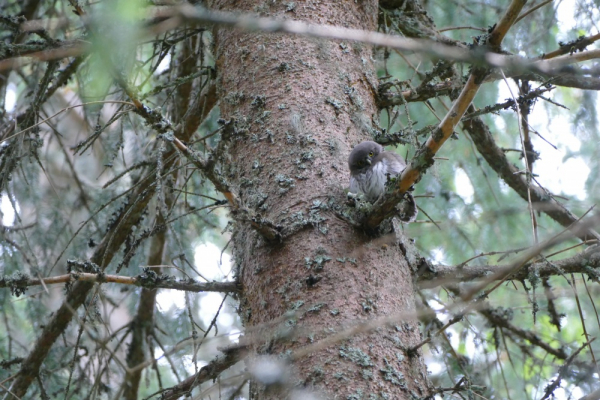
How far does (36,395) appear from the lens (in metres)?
3.39

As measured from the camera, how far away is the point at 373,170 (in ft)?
11.2

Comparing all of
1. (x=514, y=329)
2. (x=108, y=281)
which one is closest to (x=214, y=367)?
(x=108, y=281)

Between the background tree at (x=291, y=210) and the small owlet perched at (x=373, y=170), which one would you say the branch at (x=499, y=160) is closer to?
the background tree at (x=291, y=210)

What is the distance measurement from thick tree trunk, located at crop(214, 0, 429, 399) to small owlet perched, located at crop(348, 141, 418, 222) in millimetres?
232

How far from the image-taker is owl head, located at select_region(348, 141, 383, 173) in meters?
2.69

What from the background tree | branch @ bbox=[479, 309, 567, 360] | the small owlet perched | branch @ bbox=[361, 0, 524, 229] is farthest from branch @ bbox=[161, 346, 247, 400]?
branch @ bbox=[479, 309, 567, 360]

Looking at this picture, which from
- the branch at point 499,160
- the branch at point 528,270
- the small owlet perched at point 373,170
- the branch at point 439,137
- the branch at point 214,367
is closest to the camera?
the branch at point 439,137

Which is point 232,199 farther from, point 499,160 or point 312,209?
point 499,160

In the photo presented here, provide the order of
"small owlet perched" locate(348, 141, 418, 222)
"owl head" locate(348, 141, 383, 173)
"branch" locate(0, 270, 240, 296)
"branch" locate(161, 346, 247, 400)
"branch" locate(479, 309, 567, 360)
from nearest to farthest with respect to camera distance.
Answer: "branch" locate(0, 270, 240, 296) < "branch" locate(161, 346, 247, 400) < "owl head" locate(348, 141, 383, 173) < "small owlet perched" locate(348, 141, 418, 222) < "branch" locate(479, 309, 567, 360)

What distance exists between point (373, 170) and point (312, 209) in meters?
1.18

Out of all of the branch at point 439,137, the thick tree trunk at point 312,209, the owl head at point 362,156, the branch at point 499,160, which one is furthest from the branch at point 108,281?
the branch at point 499,160

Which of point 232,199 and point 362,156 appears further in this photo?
point 362,156

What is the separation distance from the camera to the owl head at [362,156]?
2691 mm

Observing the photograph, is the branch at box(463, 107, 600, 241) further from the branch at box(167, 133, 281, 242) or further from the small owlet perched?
the branch at box(167, 133, 281, 242)
